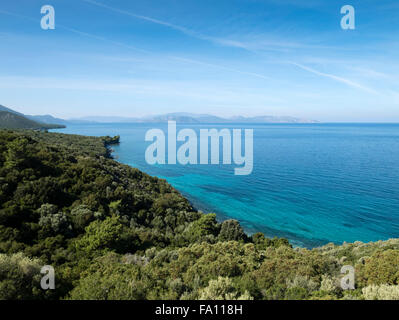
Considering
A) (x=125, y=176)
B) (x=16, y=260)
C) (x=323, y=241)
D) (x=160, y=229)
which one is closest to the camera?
(x=16, y=260)

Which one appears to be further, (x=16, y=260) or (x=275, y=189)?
(x=275, y=189)

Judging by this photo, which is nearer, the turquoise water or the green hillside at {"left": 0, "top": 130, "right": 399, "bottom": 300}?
the green hillside at {"left": 0, "top": 130, "right": 399, "bottom": 300}

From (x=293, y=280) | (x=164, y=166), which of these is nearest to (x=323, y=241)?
(x=293, y=280)

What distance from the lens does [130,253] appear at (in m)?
15.8

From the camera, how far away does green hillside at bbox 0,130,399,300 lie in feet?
28.8

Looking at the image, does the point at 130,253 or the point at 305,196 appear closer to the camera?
the point at 130,253

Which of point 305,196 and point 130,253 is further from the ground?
point 130,253

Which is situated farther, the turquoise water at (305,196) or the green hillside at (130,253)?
the turquoise water at (305,196)

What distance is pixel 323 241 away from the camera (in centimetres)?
2734

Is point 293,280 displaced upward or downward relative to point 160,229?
upward

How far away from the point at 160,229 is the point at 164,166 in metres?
42.1

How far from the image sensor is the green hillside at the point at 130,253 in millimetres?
8766
